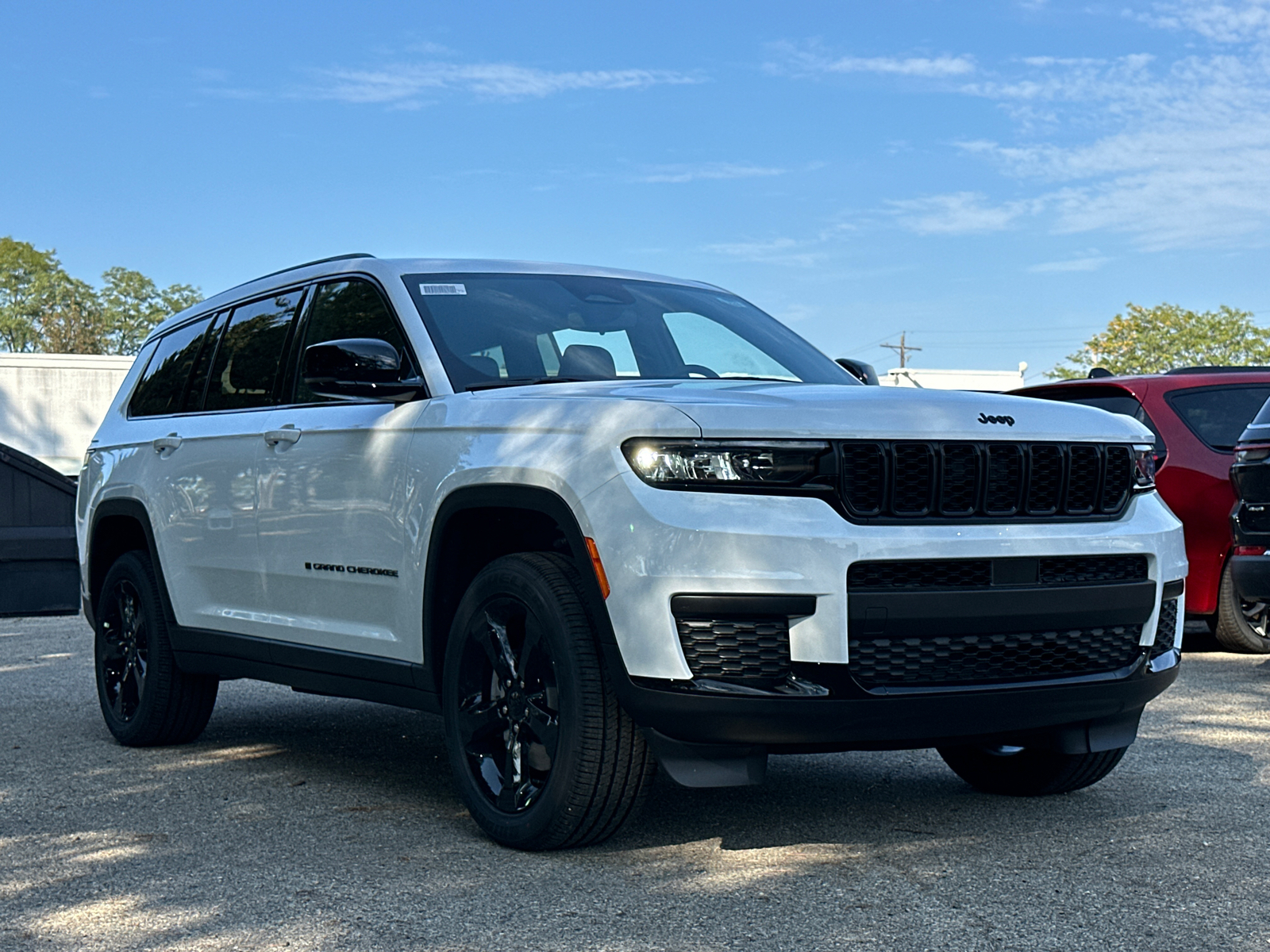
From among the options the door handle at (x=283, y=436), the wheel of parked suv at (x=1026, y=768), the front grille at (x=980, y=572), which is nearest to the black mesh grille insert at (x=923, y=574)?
the front grille at (x=980, y=572)

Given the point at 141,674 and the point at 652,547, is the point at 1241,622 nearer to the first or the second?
the point at 141,674

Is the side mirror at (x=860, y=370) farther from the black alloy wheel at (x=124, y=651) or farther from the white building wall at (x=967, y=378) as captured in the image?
the white building wall at (x=967, y=378)

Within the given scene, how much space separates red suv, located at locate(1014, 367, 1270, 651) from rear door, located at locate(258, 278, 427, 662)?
5253 millimetres

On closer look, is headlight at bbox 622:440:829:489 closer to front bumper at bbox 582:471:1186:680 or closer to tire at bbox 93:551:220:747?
front bumper at bbox 582:471:1186:680

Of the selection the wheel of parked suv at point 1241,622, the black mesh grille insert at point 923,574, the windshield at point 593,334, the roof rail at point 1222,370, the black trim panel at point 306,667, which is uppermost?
the windshield at point 593,334

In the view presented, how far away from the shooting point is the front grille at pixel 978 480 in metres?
4.14

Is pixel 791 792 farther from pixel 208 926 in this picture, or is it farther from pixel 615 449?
pixel 208 926

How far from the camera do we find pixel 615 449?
13.6 feet

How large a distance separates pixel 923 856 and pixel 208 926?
1.99m

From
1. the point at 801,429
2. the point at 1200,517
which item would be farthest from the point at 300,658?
the point at 1200,517

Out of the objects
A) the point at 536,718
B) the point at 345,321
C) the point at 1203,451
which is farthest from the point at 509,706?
the point at 1203,451

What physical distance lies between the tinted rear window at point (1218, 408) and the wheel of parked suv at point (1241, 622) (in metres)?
0.86

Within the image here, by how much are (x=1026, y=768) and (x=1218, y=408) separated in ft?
17.0

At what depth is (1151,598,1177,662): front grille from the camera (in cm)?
464
